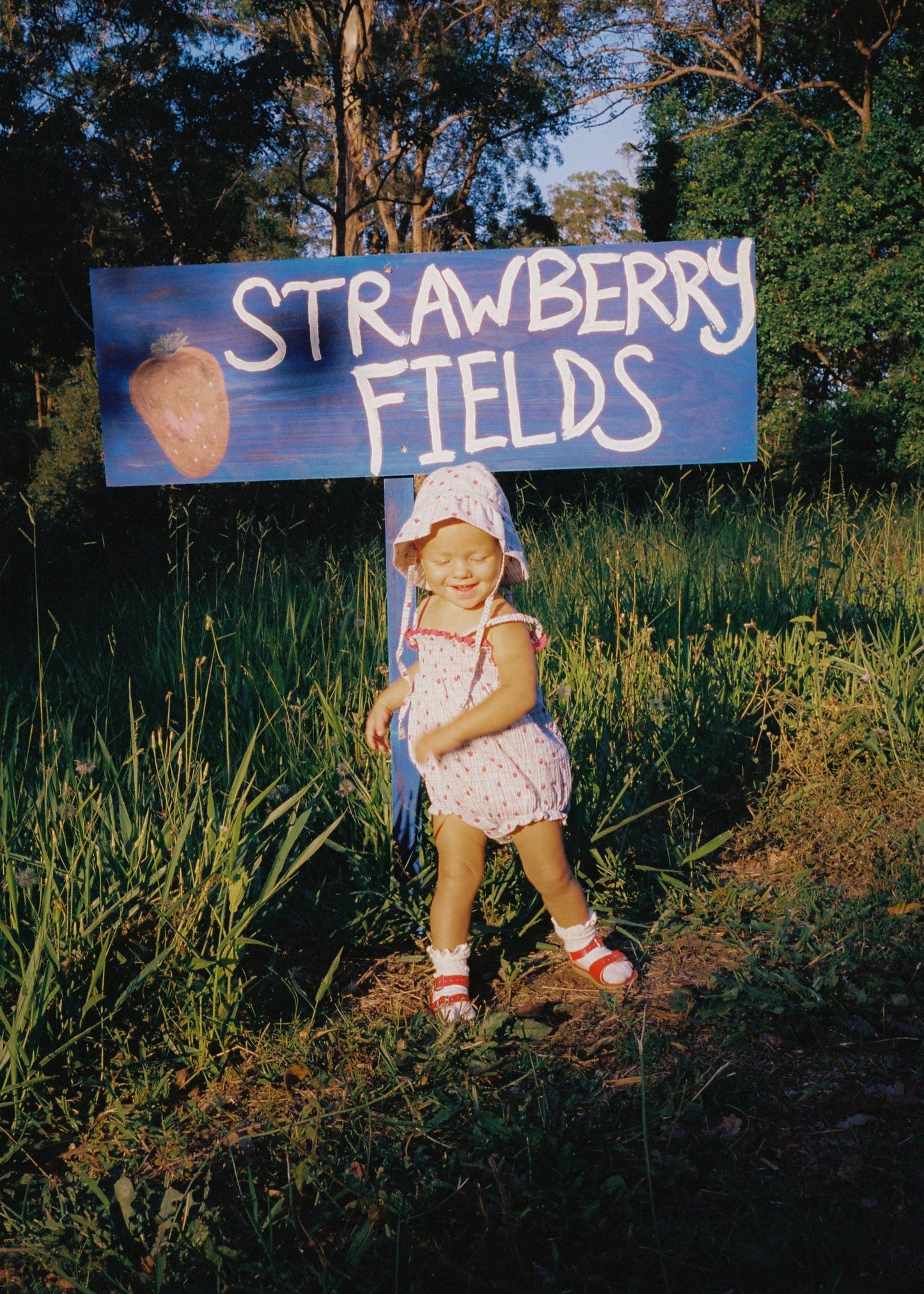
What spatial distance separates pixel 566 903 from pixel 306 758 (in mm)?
1013

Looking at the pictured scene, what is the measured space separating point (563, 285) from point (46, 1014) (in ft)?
6.54

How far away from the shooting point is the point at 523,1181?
68.4 inches

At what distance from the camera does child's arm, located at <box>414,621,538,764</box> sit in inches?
85.0

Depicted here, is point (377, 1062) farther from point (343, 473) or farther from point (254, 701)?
point (254, 701)

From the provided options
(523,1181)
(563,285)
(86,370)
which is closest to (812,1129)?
(523,1181)

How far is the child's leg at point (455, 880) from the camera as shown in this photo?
7.60ft

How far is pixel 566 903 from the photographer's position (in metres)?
2.35

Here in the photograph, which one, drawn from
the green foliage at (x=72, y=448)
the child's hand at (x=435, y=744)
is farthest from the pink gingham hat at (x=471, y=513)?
the green foliage at (x=72, y=448)

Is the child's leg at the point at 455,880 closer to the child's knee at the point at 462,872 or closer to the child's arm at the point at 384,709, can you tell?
the child's knee at the point at 462,872

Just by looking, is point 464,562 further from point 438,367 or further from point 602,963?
point 602,963

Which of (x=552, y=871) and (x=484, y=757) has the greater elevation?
(x=484, y=757)

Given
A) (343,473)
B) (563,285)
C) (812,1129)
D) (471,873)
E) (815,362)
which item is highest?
(815,362)

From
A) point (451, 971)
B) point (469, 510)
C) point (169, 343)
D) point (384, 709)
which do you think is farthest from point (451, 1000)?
point (169, 343)

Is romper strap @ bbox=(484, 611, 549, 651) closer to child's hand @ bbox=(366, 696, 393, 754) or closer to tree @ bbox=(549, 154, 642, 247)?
child's hand @ bbox=(366, 696, 393, 754)
